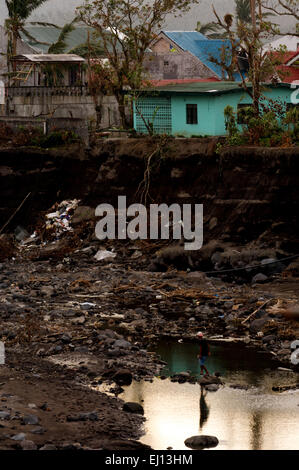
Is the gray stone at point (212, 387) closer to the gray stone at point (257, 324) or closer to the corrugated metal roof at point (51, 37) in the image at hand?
the gray stone at point (257, 324)

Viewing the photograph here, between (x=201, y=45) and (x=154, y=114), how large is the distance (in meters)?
20.6

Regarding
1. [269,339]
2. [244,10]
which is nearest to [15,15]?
[269,339]

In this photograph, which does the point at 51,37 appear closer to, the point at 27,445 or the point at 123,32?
the point at 123,32

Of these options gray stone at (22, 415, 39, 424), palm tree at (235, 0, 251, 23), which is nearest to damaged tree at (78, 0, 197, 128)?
gray stone at (22, 415, 39, 424)

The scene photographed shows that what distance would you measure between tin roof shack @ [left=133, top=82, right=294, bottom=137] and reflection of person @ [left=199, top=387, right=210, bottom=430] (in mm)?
16849

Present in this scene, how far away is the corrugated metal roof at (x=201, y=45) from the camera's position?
47719mm

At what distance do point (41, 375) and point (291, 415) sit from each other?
468 centimetres

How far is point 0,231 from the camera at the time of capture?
30797mm

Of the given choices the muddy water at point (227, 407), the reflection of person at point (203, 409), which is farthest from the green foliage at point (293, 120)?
the reflection of person at point (203, 409)

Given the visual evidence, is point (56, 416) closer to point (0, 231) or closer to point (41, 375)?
point (41, 375)

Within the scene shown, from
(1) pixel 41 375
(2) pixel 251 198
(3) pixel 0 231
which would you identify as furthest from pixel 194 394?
(3) pixel 0 231

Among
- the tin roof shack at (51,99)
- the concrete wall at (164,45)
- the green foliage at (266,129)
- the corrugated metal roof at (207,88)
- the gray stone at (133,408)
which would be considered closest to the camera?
the gray stone at (133,408)

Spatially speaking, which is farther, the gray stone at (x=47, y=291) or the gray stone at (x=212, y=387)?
the gray stone at (x=47, y=291)

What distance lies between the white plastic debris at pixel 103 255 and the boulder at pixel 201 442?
1479 cm
